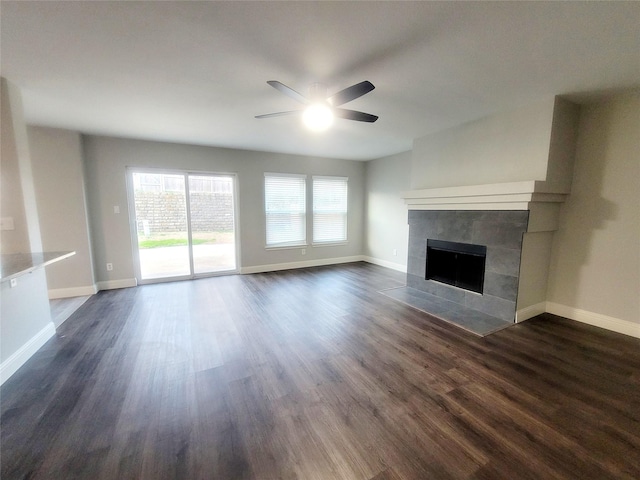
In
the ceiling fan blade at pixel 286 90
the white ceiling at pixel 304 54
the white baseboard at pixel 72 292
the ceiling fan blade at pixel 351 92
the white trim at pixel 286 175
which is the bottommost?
the white baseboard at pixel 72 292

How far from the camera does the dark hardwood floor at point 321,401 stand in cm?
141

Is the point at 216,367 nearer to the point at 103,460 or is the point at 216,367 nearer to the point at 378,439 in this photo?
the point at 103,460

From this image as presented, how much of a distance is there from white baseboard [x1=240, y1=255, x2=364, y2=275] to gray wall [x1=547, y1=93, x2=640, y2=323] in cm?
415

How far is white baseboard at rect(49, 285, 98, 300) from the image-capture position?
4.00m

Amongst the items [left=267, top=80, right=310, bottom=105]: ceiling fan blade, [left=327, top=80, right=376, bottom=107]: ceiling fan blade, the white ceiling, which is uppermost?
the white ceiling

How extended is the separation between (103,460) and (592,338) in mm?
4382

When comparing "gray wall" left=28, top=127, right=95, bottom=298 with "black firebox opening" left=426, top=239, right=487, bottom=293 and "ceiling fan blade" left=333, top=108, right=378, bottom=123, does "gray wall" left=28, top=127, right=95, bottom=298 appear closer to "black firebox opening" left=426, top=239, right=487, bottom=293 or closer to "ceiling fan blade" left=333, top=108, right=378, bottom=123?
"ceiling fan blade" left=333, top=108, right=378, bottom=123

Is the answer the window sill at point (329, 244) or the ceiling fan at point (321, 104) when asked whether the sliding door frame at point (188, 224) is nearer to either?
the window sill at point (329, 244)

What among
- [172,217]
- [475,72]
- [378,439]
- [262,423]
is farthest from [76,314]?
[475,72]

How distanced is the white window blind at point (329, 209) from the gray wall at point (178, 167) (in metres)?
0.20

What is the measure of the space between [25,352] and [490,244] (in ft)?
16.8

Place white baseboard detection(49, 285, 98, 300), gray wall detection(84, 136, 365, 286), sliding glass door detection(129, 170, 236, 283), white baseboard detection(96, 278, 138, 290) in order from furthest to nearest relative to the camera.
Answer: sliding glass door detection(129, 170, 236, 283), white baseboard detection(96, 278, 138, 290), gray wall detection(84, 136, 365, 286), white baseboard detection(49, 285, 98, 300)

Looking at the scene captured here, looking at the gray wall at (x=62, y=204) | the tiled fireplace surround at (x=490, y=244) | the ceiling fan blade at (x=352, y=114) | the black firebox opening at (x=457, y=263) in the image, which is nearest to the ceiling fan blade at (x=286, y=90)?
the ceiling fan blade at (x=352, y=114)

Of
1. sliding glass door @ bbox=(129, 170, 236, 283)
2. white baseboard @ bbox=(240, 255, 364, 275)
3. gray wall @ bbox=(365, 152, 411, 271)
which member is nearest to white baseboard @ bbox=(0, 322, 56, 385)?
sliding glass door @ bbox=(129, 170, 236, 283)
